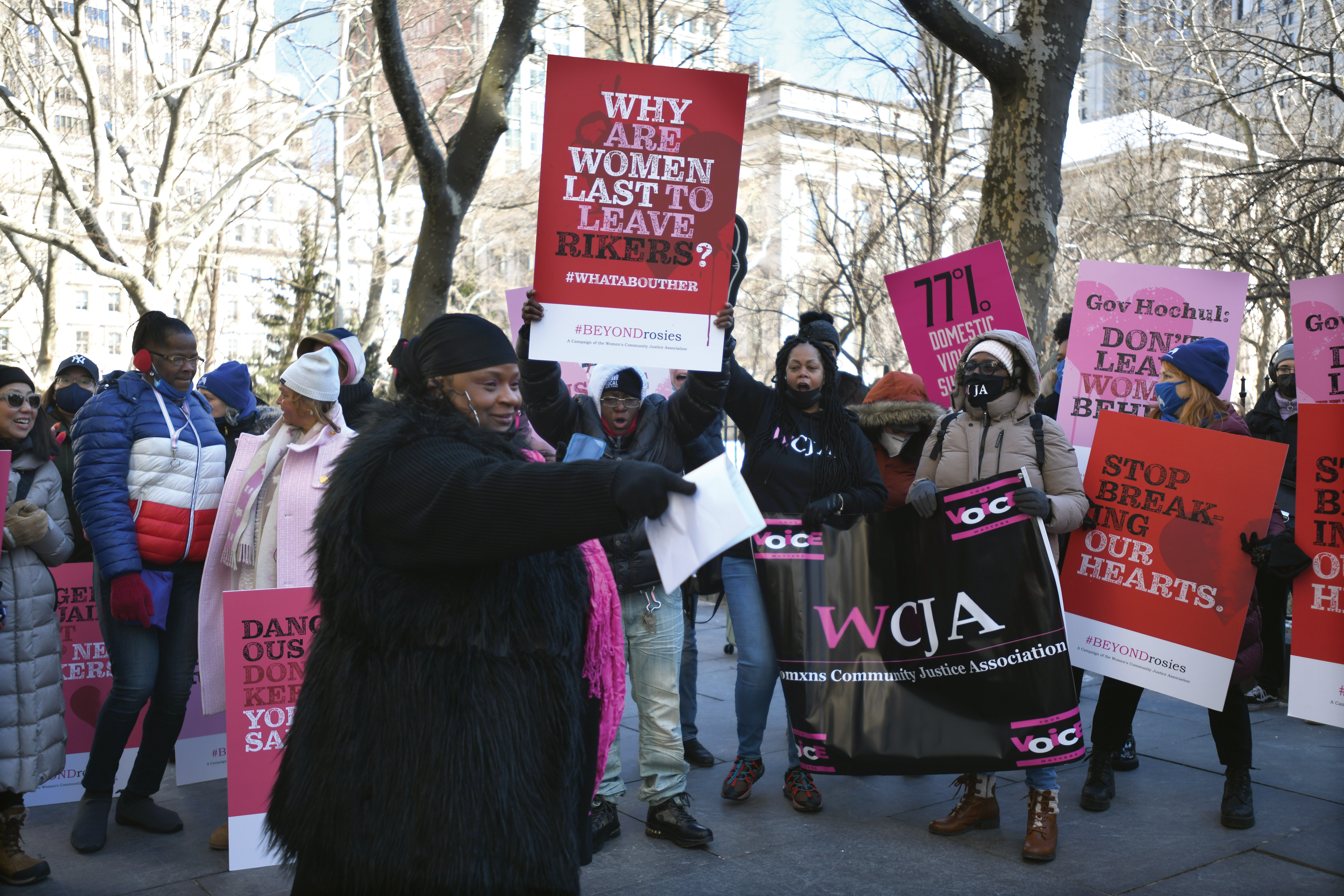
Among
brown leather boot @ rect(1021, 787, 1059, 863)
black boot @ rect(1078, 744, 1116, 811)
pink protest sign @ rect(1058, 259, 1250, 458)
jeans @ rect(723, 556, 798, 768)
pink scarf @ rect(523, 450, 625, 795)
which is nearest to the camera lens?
pink scarf @ rect(523, 450, 625, 795)

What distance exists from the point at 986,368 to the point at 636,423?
4.96ft

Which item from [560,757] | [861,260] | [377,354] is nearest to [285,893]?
[560,757]

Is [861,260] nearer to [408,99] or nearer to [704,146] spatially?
[408,99]

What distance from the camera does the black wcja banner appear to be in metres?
4.23

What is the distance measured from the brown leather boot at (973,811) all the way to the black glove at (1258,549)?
4.50 ft

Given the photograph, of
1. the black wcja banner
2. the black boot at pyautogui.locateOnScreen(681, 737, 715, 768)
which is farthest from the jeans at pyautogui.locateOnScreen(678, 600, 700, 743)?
the black wcja banner

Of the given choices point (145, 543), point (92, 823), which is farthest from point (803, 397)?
point (92, 823)

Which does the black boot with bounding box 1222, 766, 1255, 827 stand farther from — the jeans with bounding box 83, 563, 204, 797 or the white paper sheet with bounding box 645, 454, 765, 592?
the jeans with bounding box 83, 563, 204, 797

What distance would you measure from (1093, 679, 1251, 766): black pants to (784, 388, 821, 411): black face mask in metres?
1.80

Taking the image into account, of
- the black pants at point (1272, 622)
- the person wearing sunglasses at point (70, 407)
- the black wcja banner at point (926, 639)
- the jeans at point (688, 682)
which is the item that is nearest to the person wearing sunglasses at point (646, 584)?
the black wcja banner at point (926, 639)

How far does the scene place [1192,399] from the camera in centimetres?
507

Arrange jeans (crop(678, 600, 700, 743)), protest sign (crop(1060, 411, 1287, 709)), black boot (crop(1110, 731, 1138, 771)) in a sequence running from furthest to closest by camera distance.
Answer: jeans (crop(678, 600, 700, 743)) → black boot (crop(1110, 731, 1138, 771)) → protest sign (crop(1060, 411, 1287, 709))

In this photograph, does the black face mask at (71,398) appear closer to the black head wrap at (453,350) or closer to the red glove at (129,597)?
the red glove at (129,597)

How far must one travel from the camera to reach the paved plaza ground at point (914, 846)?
3.99 metres
